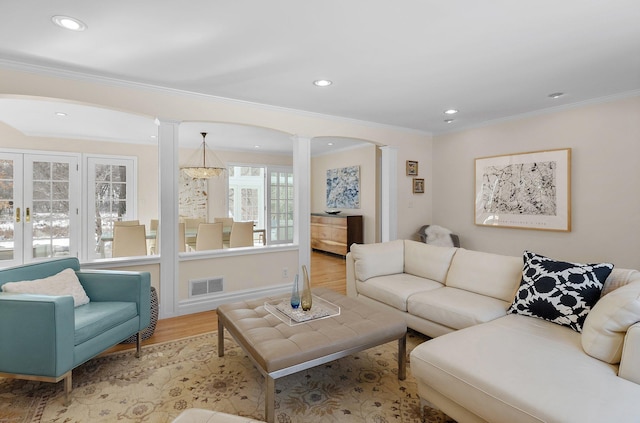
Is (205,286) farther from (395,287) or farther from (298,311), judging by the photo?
(395,287)

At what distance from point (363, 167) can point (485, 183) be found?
101 inches

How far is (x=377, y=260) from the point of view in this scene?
11.1 feet

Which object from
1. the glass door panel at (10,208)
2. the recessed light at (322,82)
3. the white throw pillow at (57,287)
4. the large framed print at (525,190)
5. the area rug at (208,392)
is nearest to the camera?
the area rug at (208,392)

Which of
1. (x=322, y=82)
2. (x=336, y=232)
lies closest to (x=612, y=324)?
(x=322, y=82)

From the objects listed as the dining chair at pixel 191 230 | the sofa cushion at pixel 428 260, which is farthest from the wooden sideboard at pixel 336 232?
the sofa cushion at pixel 428 260

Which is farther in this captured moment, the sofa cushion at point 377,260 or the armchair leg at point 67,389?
the sofa cushion at point 377,260

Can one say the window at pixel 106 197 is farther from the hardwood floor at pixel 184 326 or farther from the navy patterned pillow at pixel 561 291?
the navy patterned pillow at pixel 561 291

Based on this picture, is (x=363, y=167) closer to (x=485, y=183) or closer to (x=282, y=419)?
(x=485, y=183)

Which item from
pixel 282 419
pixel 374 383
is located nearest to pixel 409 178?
pixel 374 383

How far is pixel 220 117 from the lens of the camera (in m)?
3.60

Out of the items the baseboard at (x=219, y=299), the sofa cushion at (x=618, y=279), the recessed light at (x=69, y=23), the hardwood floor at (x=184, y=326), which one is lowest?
the hardwood floor at (x=184, y=326)

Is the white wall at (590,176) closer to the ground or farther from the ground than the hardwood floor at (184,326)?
farther from the ground

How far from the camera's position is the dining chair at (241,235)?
4.57 meters

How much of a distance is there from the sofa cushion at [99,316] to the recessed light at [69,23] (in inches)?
75.6
